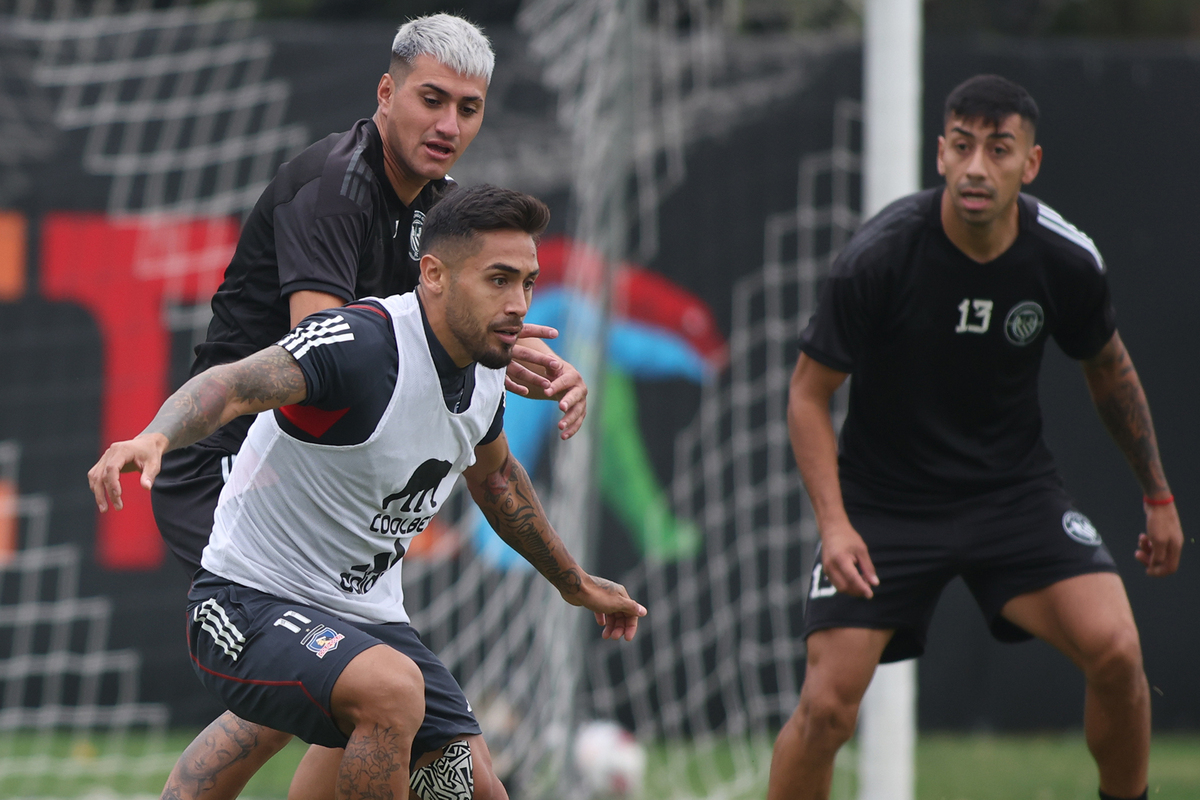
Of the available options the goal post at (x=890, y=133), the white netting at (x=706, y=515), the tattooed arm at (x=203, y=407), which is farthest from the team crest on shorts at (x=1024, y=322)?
the white netting at (x=706, y=515)

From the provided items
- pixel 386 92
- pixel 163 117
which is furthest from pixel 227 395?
pixel 163 117

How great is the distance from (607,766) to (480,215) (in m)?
3.96

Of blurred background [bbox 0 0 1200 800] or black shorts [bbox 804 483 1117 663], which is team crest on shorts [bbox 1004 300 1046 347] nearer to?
black shorts [bbox 804 483 1117 663]

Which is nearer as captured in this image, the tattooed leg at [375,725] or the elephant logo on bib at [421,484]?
the tattooed leg at [375,725]

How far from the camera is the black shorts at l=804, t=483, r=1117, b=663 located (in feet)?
14.6

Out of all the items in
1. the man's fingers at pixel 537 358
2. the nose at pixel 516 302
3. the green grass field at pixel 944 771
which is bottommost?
the green grass field at pixel 944 771

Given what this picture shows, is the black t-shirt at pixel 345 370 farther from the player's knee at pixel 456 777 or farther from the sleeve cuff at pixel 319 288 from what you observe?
the player's knee at pixel 456 777

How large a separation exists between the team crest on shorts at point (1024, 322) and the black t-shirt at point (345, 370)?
2045mm

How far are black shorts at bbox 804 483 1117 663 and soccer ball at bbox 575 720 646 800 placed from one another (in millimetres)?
2400

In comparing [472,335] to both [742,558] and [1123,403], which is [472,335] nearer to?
[1123,403]

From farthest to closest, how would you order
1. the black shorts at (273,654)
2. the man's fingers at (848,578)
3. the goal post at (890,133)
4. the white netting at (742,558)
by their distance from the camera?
the white netting at (742,558)
the goal post at (890,133)
the man's fingers at (848,578)
the black shorts at (273,654)

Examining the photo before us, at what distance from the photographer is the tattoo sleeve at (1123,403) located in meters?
4.70

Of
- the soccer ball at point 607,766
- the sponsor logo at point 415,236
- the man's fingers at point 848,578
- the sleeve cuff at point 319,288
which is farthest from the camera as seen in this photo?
the soccer ball at point 607,766

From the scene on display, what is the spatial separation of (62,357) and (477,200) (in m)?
5.29
